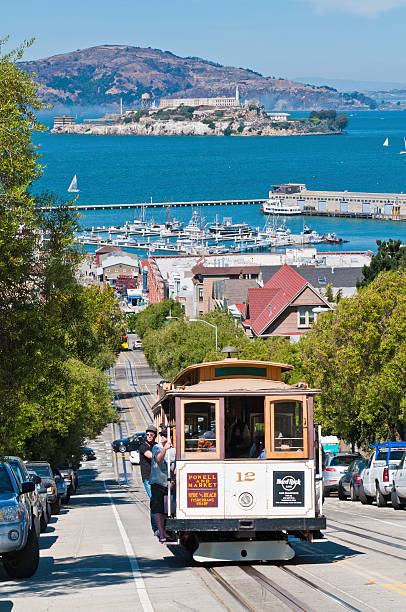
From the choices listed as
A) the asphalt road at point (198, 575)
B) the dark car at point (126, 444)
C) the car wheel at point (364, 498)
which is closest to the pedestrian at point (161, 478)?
the asphalt road at point (198, 575)

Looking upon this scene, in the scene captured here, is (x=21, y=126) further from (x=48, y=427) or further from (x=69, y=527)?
(x=48, y=427)

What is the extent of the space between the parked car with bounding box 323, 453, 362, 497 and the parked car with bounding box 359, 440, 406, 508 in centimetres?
561

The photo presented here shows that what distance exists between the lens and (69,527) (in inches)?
1069

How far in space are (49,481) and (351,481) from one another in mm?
10543

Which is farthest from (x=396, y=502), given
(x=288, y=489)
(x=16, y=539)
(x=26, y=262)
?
(x=26, y=262)

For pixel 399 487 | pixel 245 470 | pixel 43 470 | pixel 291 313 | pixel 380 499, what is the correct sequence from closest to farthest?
pixel 245 470 → pixel 399 487 → pixel 380 499 → pixel 43 470 → pixel 291 313

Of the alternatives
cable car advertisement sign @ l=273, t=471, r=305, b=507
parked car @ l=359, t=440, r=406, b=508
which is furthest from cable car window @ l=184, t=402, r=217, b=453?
parked car @ l=359, t=440, r=406, b=508

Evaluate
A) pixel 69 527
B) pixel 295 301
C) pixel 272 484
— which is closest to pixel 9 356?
pixel 272 484

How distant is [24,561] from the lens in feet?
54.4

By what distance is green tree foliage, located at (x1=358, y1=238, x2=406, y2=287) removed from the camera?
232ft

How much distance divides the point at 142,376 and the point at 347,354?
247ft

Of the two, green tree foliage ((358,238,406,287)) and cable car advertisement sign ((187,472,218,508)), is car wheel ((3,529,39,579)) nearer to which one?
cable car advertisement sign ((187,472,218,508))

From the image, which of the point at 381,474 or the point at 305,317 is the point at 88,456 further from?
the point at 381,474

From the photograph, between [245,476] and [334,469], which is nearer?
[245,476]
